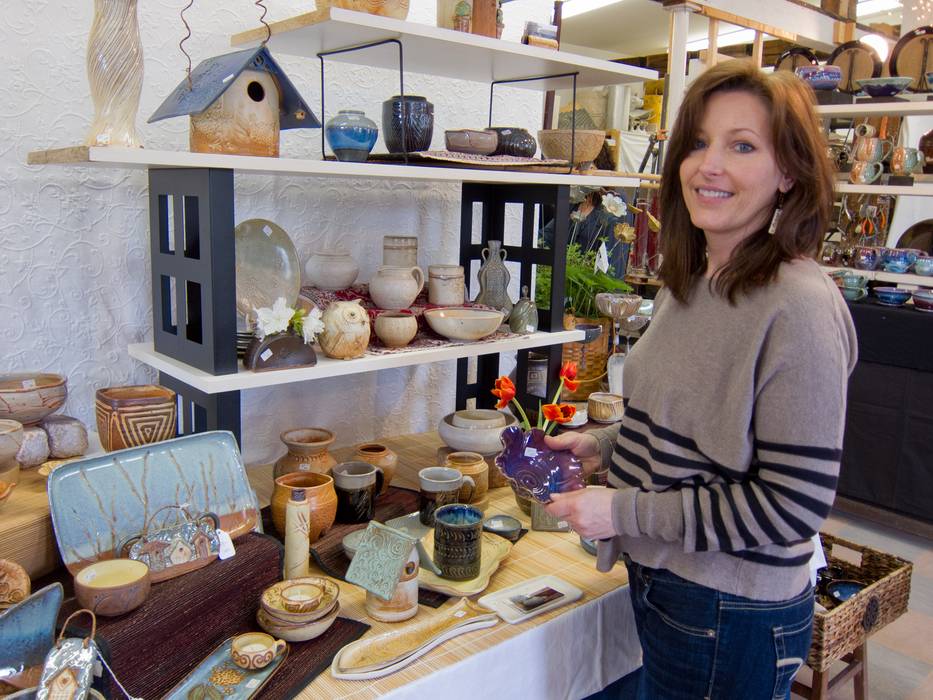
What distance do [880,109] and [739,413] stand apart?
300cm

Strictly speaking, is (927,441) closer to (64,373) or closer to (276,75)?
(276,75)

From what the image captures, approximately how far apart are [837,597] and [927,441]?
134 cm

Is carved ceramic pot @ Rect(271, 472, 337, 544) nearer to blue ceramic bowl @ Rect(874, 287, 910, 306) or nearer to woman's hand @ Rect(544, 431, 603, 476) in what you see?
woman's hand @ Rect(544, 431, 603, 476)

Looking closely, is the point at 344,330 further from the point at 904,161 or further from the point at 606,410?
the point at 904,161

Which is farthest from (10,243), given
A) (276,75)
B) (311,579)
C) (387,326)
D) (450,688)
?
(450,688)

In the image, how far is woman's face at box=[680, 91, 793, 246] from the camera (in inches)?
42.5

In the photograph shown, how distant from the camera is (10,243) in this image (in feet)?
5.33

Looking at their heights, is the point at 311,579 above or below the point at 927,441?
above

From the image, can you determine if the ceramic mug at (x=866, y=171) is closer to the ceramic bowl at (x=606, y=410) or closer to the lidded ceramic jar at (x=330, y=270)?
the ceramic bowl at (x=606, y=410)

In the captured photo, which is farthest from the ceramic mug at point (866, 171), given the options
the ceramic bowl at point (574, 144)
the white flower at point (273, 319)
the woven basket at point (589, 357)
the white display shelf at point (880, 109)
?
the white flower at point (273, 319)

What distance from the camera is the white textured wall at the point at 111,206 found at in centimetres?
161

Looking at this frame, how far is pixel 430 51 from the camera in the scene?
69.5 inches

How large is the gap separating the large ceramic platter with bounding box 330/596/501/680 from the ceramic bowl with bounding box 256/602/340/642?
2.3 inches

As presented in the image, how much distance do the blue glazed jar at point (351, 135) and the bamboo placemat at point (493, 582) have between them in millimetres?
813
